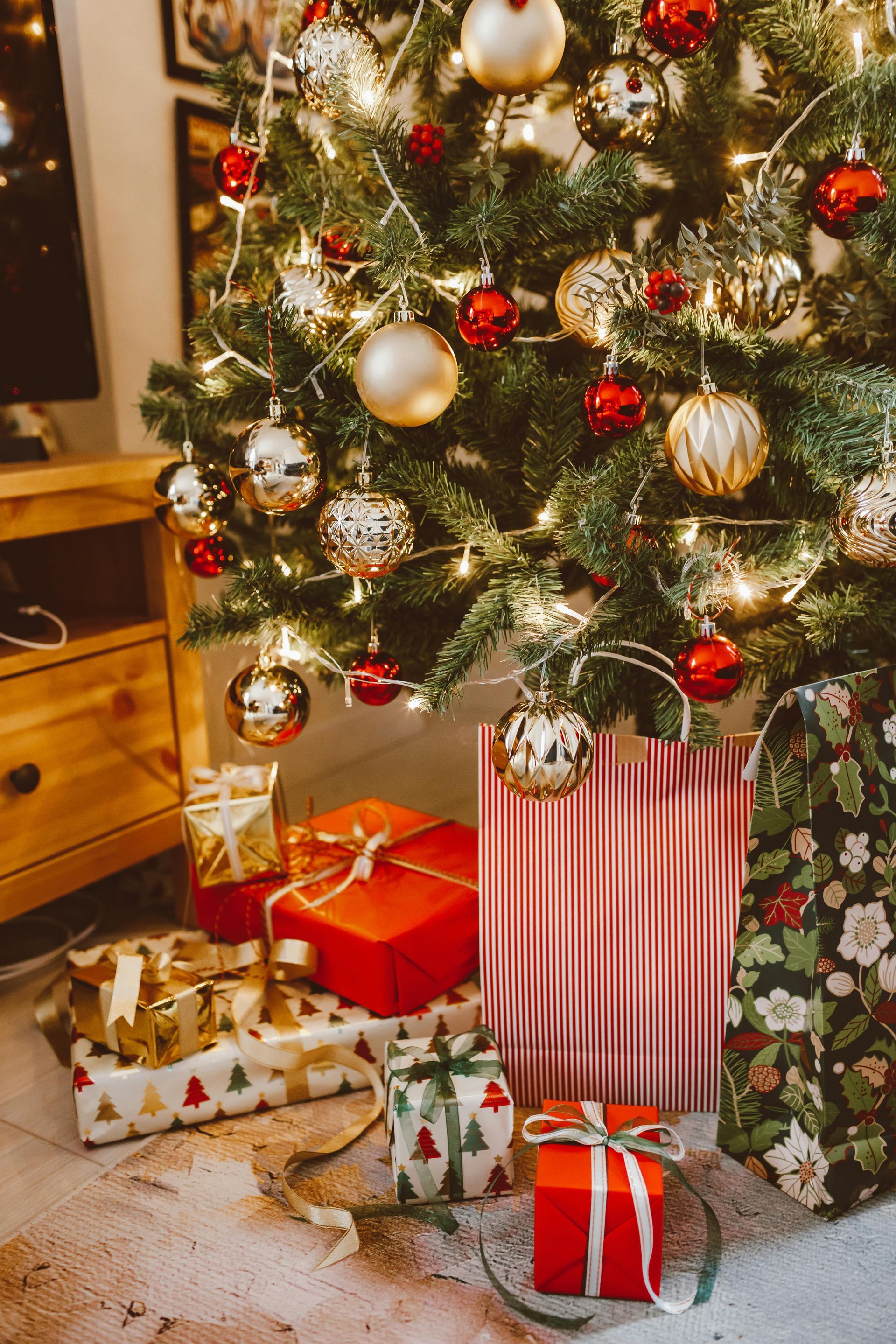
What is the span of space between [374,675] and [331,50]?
523 mm

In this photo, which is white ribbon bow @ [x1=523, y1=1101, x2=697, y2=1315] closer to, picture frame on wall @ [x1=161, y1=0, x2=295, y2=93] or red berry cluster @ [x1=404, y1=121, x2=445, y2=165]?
red berry cluster @ [x1=404, y1=121, x2=445, y2=165]

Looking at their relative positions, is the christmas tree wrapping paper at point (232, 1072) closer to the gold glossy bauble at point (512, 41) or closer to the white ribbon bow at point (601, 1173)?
the white ribbon bow at point (601, 1173)

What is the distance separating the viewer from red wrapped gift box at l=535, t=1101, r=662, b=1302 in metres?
0.67

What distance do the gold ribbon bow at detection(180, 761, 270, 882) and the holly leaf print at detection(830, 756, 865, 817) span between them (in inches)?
23.4

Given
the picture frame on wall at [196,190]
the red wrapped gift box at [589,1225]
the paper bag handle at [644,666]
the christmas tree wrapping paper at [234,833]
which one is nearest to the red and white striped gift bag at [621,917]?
the paper bag handle at [644,666]

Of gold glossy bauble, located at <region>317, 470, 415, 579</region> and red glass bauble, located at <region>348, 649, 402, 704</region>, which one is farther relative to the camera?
red glass bauble, located at <region>348, 649, 402, 704</region>

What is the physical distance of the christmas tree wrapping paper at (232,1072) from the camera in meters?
0.85

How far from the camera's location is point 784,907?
748mm

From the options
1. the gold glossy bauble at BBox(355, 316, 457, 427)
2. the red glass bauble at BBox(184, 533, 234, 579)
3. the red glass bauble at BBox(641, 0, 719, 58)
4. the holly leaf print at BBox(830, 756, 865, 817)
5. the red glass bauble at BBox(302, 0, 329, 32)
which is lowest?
the holly leaf print at BBox(830, 756, 865, 817)

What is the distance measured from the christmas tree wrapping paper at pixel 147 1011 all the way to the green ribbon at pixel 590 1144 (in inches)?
12.1

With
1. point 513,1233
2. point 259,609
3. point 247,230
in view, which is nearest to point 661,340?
point 259,609

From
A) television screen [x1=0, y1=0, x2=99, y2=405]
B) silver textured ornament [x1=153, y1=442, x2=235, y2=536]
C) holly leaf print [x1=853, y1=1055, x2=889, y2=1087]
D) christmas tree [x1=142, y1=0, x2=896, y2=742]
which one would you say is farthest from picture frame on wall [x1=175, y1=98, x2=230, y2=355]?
holly leaf print [x1=853, y1=1055, x2=889, y2=1087]

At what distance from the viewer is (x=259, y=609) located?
920 millimetres

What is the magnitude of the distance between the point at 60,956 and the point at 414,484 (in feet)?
2.57
